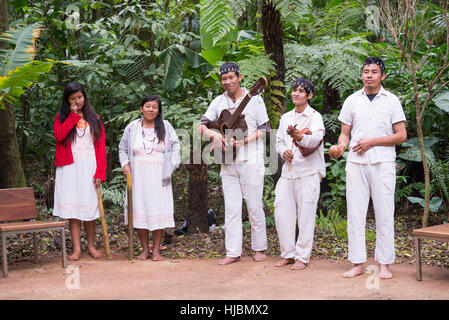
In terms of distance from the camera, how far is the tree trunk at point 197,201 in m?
6.91

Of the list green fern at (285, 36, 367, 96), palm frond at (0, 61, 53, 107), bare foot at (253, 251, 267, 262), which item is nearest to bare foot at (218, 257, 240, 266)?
bare foot at (253, 251, 267, 262)

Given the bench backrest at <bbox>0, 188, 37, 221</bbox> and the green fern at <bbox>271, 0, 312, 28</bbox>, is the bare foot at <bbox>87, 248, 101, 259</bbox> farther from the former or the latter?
the green fern at <bbox>271, 0, 312, 28</bbox>

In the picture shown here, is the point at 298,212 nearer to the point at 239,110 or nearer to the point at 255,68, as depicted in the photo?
the point at 239,110

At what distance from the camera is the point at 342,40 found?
6508mm

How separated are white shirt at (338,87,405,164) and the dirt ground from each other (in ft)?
3.67

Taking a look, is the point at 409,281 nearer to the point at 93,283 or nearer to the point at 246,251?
the point at 246,251

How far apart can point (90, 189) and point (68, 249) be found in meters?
0.99

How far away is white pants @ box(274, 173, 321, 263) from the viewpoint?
521 centimetres

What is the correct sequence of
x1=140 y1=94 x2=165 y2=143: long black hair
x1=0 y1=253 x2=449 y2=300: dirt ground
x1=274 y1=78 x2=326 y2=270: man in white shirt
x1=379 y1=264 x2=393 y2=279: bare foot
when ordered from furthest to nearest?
x1=140 y1=94 x2=165 y2=143: long black hair → x1=274 y1=78 x2=326 y2=270: man in white shirt → x1=379 y1=264 x2=393 y2=279: bare foot → x1=0 y1=253 x2=449 y2=300: dirt ground

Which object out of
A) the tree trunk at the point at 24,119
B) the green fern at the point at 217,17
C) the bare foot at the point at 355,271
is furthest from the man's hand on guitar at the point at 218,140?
the tree trunk at the point at 24,119

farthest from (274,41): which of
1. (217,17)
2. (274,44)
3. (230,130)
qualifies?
(230,130)

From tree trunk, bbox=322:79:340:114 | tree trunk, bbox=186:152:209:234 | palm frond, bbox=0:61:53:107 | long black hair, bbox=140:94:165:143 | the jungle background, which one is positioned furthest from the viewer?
tree trunk, bbox=322:79:340:114

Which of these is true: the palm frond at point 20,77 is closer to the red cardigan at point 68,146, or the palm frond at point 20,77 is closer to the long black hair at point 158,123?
the red cardigan at point 68,146

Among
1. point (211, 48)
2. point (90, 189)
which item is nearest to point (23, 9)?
point (211, 48)
